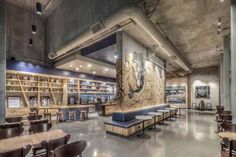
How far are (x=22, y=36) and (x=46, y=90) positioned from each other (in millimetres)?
3526

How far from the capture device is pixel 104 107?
10.4m

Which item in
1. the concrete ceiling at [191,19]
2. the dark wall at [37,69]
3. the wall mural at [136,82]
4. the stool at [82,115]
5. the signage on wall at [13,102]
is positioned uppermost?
the concrete ceiling at [191,19]

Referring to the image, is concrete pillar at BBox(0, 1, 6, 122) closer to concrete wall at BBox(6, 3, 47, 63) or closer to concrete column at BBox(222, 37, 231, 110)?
concrete wall at BBox(6, 3, 47, 63)

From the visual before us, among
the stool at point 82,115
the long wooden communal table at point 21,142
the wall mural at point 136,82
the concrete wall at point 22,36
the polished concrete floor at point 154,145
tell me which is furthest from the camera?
the stool at point 82,115

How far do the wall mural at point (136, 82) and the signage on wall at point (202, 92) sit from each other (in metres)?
8.50

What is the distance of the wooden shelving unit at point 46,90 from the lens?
8.20 m

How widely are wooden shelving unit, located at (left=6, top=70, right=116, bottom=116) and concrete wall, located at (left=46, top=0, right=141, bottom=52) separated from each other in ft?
6.98

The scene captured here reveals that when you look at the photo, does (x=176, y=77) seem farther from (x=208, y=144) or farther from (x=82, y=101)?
(x=208, y=144)

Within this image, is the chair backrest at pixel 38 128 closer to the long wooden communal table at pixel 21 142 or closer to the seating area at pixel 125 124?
the long wooden communal table at pixel 21 142

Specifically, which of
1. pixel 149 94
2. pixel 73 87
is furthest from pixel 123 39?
pixel 73 87

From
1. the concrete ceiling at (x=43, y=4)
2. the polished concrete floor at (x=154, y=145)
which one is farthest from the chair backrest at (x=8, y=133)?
the concrete ceiling at (x=43, y=4)

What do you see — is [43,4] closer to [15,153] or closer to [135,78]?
[135,78]

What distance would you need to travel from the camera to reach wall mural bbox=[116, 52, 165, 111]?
586 centimetres

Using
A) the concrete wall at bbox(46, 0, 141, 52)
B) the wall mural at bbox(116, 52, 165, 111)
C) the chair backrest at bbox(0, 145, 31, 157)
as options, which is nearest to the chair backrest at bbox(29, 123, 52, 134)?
the chair backrest at bbox(0, 145, 31, 157)
